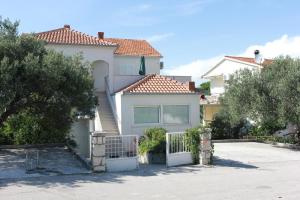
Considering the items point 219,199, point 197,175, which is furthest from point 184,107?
point 219,199

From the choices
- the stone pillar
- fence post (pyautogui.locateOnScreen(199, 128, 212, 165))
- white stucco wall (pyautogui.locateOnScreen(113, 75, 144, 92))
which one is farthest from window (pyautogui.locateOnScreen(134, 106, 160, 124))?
the stone pillar

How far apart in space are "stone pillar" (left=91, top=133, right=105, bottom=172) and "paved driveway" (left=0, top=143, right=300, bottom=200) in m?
0.55

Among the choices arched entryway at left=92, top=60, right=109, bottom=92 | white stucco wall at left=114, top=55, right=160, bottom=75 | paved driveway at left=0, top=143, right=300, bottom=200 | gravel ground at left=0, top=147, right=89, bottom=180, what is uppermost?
white stucco wall at left=114, top=55, right=160, bottom=75

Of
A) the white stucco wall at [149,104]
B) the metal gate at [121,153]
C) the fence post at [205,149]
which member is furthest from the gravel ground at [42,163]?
the fence post at [205,149]

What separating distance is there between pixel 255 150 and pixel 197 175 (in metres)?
10.4

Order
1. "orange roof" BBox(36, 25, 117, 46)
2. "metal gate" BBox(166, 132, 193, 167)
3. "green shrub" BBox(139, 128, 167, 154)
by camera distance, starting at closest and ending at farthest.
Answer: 1. "metal gate" BBox(166, 132, 193, 167)
2. "green shrub" BBox(139, 128, 167, 154)
3. "orange roof" BBox(36, 25, 117, 46)

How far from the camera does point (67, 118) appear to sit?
19703 mm

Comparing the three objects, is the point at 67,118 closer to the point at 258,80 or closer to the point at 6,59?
the point at 6,59

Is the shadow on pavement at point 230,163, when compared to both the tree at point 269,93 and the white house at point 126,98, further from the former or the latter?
the tree at point 269,93

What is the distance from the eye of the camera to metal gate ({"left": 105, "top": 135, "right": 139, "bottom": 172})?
17609mm

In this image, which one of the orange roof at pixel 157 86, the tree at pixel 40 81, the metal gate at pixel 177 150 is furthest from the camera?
the orange roof at pixel 157 86

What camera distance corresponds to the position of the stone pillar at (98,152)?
669 inches

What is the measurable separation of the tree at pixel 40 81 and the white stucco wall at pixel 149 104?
5.05 metres

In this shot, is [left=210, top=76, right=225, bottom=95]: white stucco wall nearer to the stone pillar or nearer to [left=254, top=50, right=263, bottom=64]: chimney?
[left=254, top=50, right=263, bottom=64]: chimney
